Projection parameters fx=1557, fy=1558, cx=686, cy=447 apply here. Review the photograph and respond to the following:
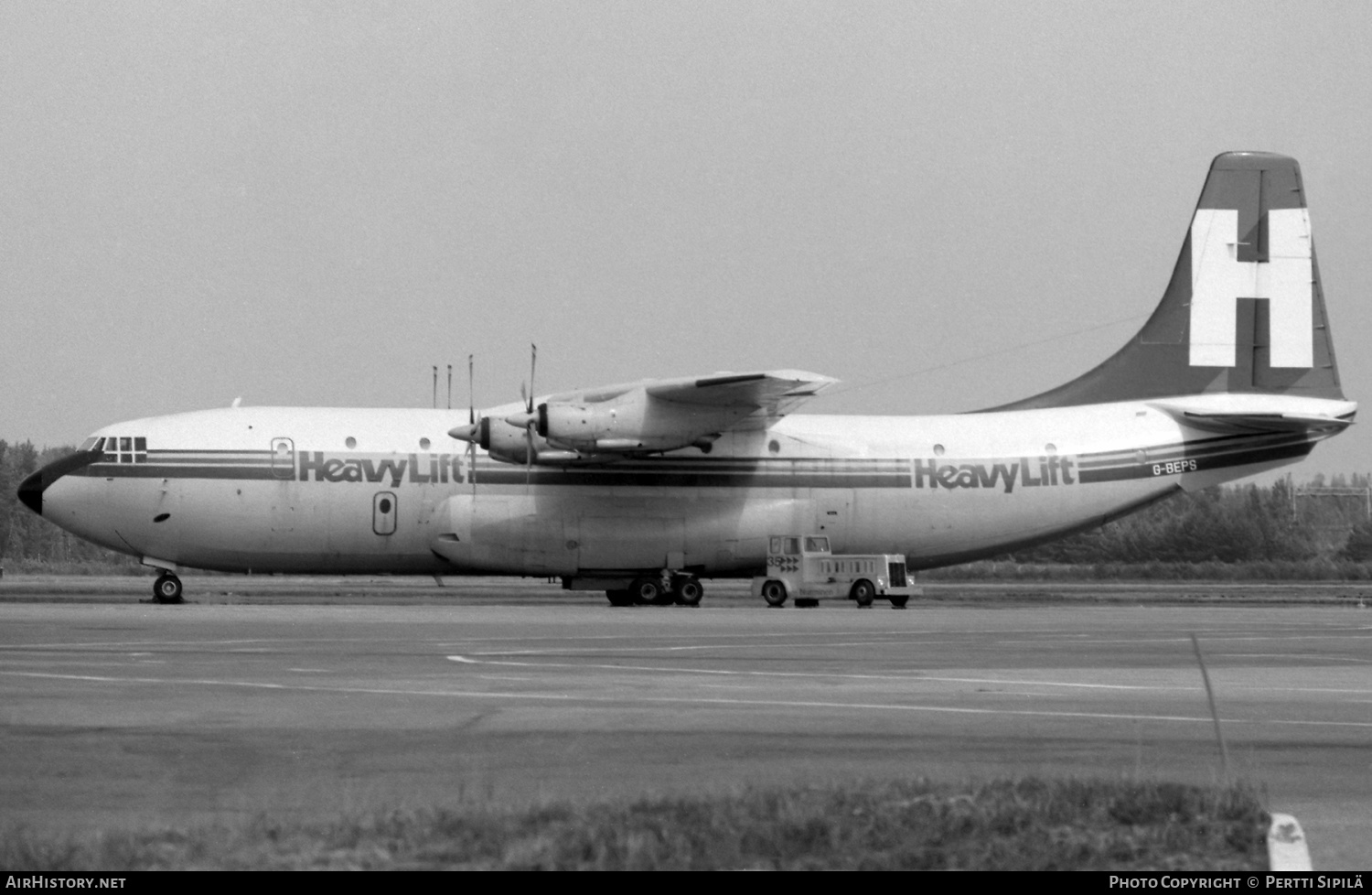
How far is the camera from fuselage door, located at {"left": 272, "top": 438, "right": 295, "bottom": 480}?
3638 centimetres

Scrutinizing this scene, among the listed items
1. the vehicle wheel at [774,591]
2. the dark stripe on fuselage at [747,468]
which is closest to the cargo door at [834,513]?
the dark stripe on fuselage at [747,468]

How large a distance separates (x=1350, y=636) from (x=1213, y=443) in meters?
15.0

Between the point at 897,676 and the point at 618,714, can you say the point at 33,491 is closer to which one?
the point at 897,676

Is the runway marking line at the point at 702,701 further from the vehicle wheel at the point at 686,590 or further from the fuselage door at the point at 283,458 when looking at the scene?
the vehicle wheel at the point at 686,590

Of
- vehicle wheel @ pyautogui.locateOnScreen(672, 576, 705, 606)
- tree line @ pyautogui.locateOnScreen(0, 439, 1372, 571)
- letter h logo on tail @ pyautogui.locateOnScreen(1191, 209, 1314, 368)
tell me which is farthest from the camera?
tree line @ pyautogui.locateOnScreen(0, 439, 1372, 571)

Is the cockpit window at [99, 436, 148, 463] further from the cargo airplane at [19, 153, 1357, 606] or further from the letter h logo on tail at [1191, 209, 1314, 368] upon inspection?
the letter h logo on tail at [1191, 209, 1314, 368]

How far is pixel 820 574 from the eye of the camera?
38469 mm

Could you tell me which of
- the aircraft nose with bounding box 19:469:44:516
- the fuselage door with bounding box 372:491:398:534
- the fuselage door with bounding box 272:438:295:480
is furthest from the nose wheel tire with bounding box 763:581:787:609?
the aircraft nose with bounding box 19:469:44:516

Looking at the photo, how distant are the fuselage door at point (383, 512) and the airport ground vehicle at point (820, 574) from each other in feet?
30.1

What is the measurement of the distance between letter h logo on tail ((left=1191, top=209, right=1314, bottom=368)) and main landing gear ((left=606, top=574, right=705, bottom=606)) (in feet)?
49.0

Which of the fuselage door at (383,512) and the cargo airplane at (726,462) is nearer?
the cargo airplane at (726,462)

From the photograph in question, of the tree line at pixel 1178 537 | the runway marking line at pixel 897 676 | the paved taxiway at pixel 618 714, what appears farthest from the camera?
the tree line at pixel 1178 537

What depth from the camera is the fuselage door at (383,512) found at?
36656 millimetres

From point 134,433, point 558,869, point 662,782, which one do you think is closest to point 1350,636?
point 662,782
